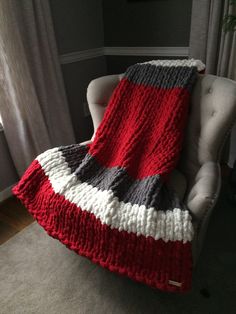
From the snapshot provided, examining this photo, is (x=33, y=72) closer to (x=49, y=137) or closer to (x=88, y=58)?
(x=49, y=137)

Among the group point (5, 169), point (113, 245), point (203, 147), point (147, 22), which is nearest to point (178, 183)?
point (203, 147)

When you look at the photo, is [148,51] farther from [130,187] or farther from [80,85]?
[130,187]

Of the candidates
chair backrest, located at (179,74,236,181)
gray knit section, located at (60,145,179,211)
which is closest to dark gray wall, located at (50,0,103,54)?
gray knit section, located at (60,145,179,211)

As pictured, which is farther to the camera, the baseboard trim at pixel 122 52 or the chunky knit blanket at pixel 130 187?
the baseboard trim at pixel 122 52

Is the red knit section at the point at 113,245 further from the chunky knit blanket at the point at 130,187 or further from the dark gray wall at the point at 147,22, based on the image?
the dark gray wall at the point at 147,22

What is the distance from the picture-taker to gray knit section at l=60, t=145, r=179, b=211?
1098mm

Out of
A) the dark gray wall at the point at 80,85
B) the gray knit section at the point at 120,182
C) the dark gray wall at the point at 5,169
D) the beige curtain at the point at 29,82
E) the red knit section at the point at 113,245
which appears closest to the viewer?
the red knit section at the point at 113,245

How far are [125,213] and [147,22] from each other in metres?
1.64

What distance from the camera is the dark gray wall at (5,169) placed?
6.05ft

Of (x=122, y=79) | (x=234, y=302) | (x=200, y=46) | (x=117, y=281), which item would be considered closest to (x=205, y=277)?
(x=234, y=302)

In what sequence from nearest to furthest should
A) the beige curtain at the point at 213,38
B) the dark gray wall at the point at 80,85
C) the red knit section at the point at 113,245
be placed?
1. the red knit section at the point at 113,245
2. the beige curtain at the point at 213,38
3. the dark gray wall at the point at 80,85

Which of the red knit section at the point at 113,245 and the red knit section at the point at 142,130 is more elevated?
the red knit section at the point at 142,130

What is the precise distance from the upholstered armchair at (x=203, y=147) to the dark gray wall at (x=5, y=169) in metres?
1.19

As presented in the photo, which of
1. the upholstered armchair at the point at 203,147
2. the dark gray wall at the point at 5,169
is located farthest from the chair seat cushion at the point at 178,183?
the dark gray wall at the point at 5,169
